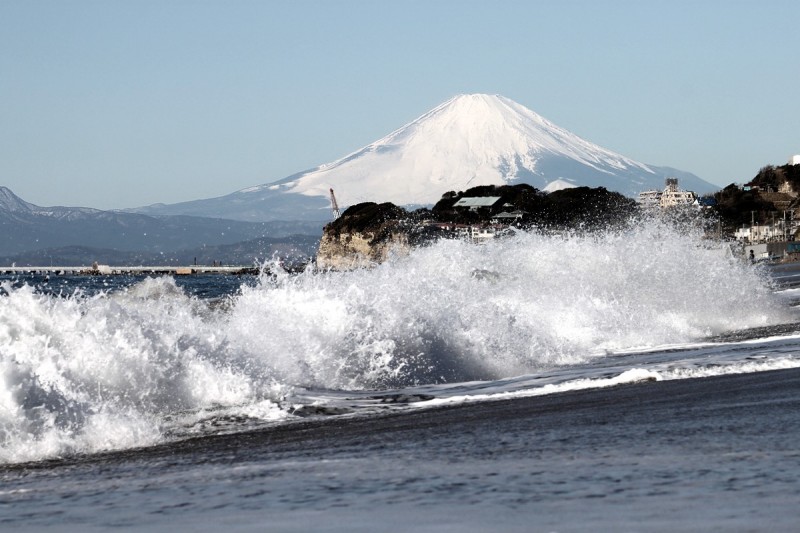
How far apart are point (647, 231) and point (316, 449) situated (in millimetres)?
26257

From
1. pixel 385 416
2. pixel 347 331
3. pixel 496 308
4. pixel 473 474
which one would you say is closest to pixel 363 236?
pixel 496 308

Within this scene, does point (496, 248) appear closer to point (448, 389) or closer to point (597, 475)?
point (448, 389)

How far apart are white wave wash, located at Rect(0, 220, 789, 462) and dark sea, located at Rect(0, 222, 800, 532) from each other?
1.6 inches

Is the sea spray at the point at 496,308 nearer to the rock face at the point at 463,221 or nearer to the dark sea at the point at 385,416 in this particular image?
the dark sea at the point at 385,416

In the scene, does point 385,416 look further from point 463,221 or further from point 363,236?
point 463,221

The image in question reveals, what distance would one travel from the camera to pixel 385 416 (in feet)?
38.0

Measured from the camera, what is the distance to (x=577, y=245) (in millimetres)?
32469

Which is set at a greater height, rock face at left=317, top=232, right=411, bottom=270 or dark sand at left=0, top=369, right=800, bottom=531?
dark sand at left=0, top=369, right=800, bottom=531

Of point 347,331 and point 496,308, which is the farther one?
point 496,308

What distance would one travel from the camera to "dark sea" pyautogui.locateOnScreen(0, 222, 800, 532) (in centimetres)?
693

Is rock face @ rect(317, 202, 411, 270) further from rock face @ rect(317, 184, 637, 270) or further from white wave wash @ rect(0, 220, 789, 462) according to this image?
white wave wash @ rect(0, 220, 789, 462)

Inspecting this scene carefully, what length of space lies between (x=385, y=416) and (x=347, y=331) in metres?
5.54

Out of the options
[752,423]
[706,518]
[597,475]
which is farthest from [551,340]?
[706,518]

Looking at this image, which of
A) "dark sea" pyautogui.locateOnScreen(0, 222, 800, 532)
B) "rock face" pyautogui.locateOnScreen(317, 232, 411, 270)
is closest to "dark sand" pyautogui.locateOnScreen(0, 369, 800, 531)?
"dark sea" pyautogui.locateOnScreen(0, 222, 800, 532)
